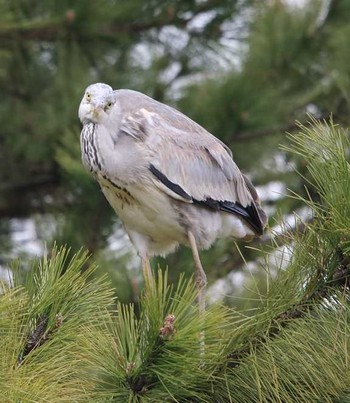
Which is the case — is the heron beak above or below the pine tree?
below

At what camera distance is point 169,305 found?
94.7 inches

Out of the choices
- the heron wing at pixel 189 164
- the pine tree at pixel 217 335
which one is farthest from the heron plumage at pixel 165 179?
the pine tree at pixel 217 335

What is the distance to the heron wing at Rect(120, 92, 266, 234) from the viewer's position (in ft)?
12.5

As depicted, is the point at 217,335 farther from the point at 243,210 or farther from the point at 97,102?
the point at 243,210

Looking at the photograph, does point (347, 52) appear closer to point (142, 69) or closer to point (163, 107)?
point (142, 69)

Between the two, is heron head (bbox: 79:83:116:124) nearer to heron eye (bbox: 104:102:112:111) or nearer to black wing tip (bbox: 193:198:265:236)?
heron eye (bbox: 104:102:112:111)

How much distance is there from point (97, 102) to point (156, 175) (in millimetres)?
334

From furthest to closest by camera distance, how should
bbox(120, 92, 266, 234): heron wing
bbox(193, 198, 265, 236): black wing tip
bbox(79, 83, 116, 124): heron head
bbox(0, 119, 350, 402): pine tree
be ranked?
1. bbox(193, 198, 265, 236): black wing tip
2. bbox(120, 92, 266, 234): heron wing
3. bbox(79, 83, 116, 124): heron head
4. bbox(0, 119, 350, 402): pine tree

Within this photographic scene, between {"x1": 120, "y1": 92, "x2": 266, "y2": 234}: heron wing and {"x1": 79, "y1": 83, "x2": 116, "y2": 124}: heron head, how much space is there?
90mm

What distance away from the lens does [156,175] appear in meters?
3.76

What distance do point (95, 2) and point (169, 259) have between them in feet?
5.23

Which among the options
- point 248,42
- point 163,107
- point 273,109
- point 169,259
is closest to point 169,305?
point 163,107

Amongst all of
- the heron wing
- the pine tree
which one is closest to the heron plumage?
the heron wing

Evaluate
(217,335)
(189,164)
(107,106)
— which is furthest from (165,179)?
(217,335)
